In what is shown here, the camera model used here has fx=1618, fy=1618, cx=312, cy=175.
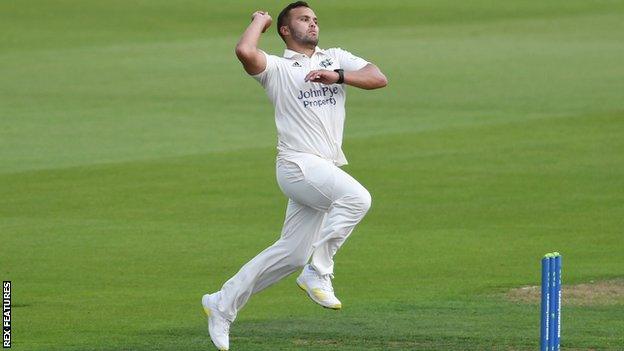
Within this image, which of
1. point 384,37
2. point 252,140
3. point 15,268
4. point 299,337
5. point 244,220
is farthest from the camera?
point 384,37

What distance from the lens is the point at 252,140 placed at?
2683cm

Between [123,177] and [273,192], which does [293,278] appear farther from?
[123,177]

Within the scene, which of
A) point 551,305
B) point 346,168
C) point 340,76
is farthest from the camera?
point 346,168

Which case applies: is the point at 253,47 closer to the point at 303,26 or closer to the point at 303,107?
the point at 303,26

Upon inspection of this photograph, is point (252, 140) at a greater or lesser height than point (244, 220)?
greater

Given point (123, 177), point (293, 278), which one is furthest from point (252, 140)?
point (293, 278)

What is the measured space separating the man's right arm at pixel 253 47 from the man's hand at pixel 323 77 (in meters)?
0.43

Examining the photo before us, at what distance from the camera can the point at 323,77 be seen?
434 inches

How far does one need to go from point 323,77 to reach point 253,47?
0.54 metres

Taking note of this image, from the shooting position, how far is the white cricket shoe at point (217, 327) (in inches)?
451

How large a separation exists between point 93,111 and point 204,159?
6.19 m

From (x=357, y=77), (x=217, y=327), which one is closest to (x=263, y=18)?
(x=357, y=77)

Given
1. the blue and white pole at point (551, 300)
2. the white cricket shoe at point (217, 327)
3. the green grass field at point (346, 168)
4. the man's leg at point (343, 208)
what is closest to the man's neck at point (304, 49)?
the man's leg at point (343, 208)

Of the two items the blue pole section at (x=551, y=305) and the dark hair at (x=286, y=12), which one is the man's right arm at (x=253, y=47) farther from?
the blue pole section at (x=551, y=305)
